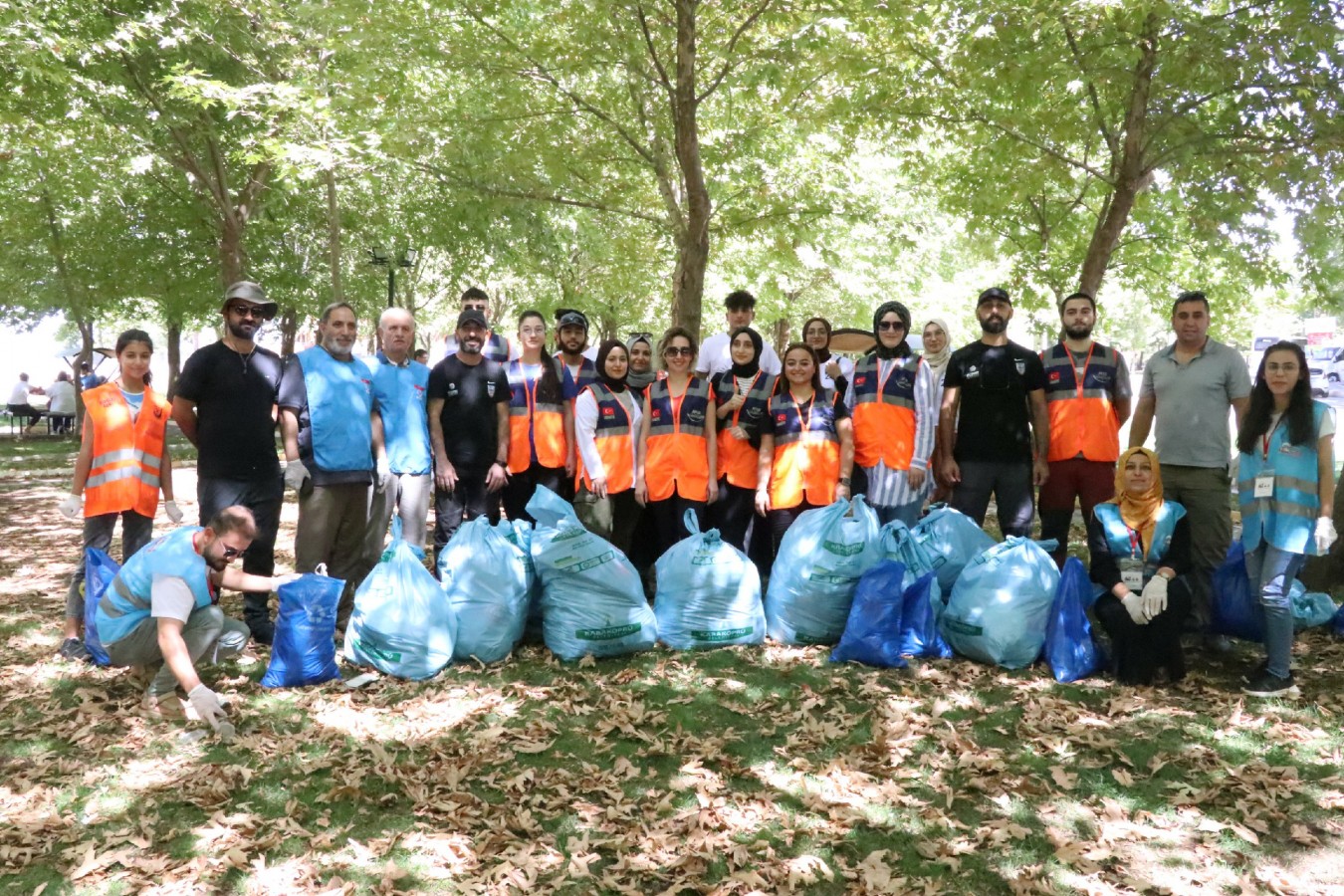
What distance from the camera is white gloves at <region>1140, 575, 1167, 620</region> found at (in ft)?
14.4

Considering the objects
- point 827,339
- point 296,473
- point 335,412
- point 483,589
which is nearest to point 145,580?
point 296,473

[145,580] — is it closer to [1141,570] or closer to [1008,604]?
[1008,604]

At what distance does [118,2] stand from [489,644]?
35.6 feet

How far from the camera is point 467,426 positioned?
17.8ft

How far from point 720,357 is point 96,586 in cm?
406

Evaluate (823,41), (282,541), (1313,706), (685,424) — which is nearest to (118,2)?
(282,541)

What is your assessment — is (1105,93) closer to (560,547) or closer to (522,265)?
(560,547)

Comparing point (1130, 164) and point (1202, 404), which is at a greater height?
point (1130, 164)

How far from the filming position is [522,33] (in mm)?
8492

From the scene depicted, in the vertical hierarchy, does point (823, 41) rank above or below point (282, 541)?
above

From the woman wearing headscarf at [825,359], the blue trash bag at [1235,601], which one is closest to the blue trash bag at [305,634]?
the woman wearing headscarf at [825,359]

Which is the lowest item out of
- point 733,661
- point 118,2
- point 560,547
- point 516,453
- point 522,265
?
point 733,661

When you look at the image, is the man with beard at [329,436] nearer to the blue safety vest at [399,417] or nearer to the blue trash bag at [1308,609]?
the blue safety vest at [399,417]

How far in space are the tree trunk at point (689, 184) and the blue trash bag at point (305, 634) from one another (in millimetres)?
4259
